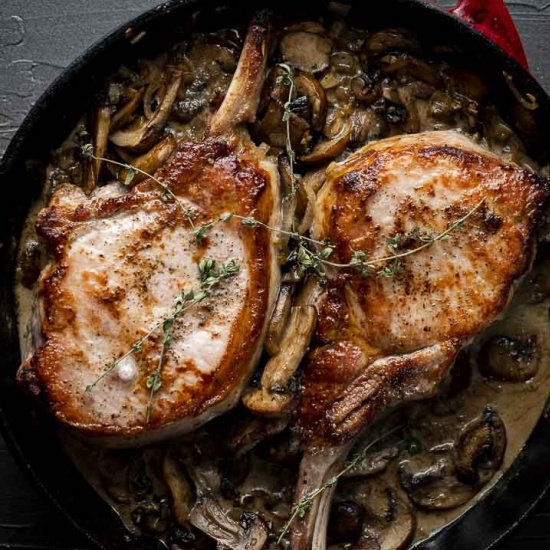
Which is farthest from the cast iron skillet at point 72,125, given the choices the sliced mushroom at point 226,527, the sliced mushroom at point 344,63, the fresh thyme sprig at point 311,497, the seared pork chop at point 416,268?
the fresh thyme sprig at point 311,497

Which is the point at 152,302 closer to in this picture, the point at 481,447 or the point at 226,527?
the point at 226,527

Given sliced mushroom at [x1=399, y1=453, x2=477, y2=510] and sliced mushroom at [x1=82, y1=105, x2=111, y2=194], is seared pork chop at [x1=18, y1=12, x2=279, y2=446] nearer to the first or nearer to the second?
sliced mushroom at [x1=82, y1=105, x2=111, y2=194]

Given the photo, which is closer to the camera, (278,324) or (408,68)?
(278,324)

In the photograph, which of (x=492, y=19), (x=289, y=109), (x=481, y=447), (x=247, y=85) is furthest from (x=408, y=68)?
(x=481, y=447)

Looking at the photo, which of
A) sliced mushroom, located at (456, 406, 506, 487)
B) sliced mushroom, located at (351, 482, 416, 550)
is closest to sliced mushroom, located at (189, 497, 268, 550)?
sliced mushroom, located at (351, 482, 416, 550)

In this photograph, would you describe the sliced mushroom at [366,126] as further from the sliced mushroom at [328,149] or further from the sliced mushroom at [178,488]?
the sliced mushroom at [178,488]

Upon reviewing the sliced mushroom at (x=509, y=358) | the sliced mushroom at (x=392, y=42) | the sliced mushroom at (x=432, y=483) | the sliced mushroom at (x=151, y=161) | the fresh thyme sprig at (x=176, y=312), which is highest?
the sliced mushroom at (x=392, y=42)
